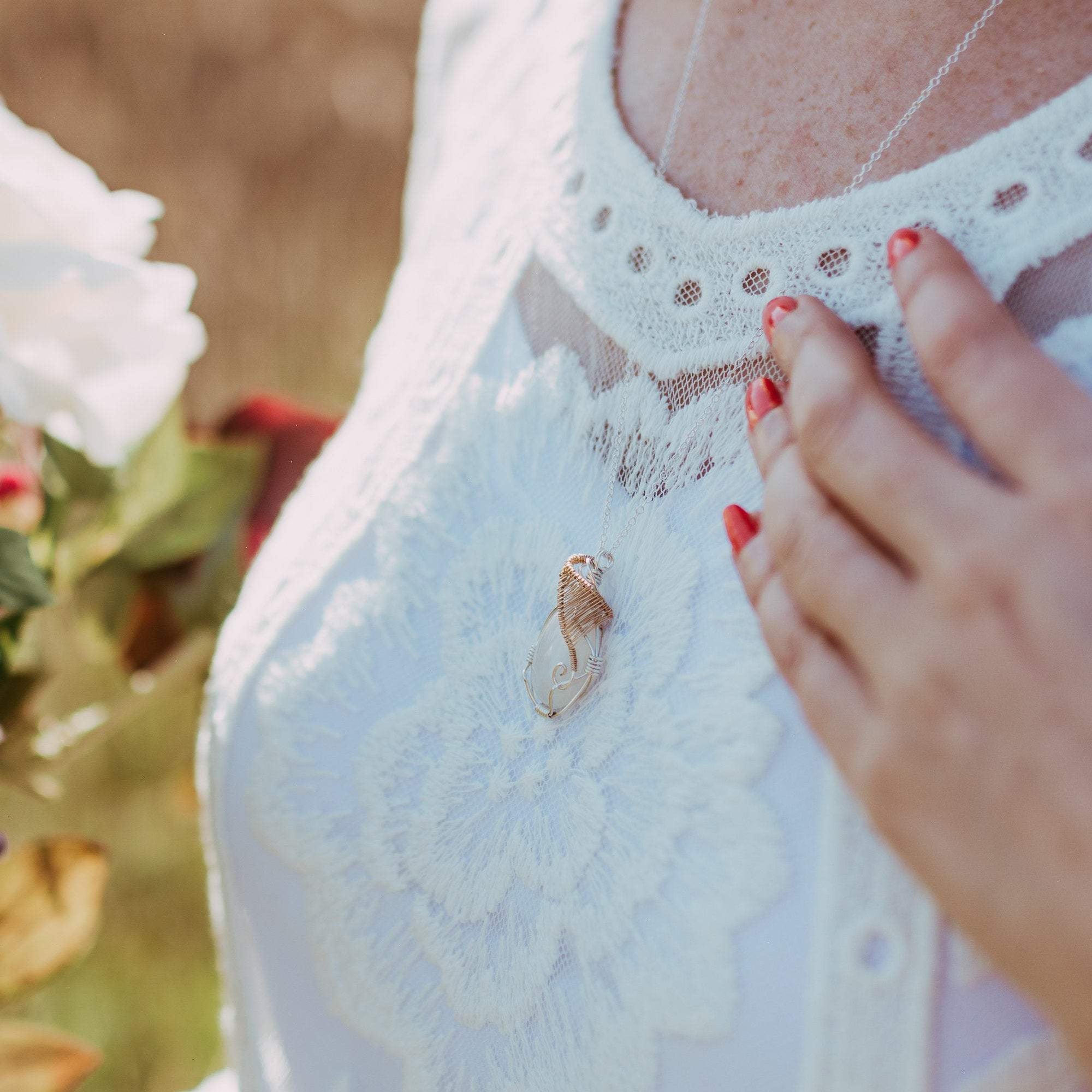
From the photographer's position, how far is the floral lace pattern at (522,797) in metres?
0.49

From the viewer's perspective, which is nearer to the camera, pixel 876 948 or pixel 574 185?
pixel 876 948

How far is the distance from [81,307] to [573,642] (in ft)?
1.40

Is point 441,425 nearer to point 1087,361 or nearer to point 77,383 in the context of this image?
point 77,383

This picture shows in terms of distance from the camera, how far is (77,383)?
0.70 metres

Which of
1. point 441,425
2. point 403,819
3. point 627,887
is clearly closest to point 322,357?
point 441,425

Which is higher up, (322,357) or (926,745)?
(926,745)

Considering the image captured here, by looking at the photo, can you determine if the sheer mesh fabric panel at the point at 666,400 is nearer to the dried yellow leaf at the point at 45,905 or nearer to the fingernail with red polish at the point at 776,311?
the fingernail with red polish at the point at 776,311

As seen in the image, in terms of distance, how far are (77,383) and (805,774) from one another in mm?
557

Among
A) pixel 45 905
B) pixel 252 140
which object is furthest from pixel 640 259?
pixel 252 140

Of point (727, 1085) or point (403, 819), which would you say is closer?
point (727, 1085)

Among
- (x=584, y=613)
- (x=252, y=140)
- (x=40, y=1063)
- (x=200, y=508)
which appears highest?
(x=584, y=613)

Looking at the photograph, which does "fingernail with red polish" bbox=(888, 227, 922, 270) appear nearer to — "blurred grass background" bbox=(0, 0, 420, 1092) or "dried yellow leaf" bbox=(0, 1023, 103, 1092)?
"dried yellow leaf" bbox=(0, 1023, 103, 1092)

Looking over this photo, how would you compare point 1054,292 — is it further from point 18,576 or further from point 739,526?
point 18,576

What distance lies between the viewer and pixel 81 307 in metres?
0.69
